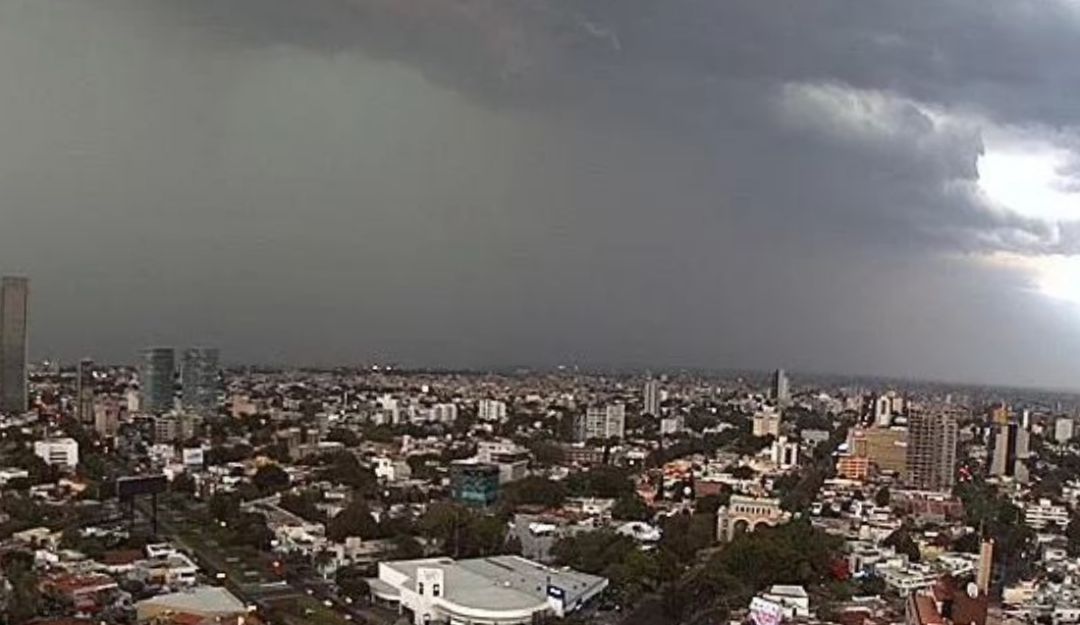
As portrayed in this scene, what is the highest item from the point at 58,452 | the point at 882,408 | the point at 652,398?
the point at 882,408

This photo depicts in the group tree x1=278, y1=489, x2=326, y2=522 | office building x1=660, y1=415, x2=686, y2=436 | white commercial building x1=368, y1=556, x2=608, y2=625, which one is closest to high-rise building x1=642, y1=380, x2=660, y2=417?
office building x1=660, y1=415, x2=686, y2=436

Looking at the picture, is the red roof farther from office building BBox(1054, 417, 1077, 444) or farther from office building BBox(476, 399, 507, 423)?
office building BBox(476, 399, 507, 423)

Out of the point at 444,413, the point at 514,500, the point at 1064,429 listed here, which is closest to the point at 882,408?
the point at 1064,429

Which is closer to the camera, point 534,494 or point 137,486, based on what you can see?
point 137,486

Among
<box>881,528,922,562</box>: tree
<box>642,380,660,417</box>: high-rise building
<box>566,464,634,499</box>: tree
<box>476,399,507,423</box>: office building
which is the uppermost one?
<box>642,380,660,417</box>: high-rise building

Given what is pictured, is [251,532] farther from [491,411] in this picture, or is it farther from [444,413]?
[491,411]
